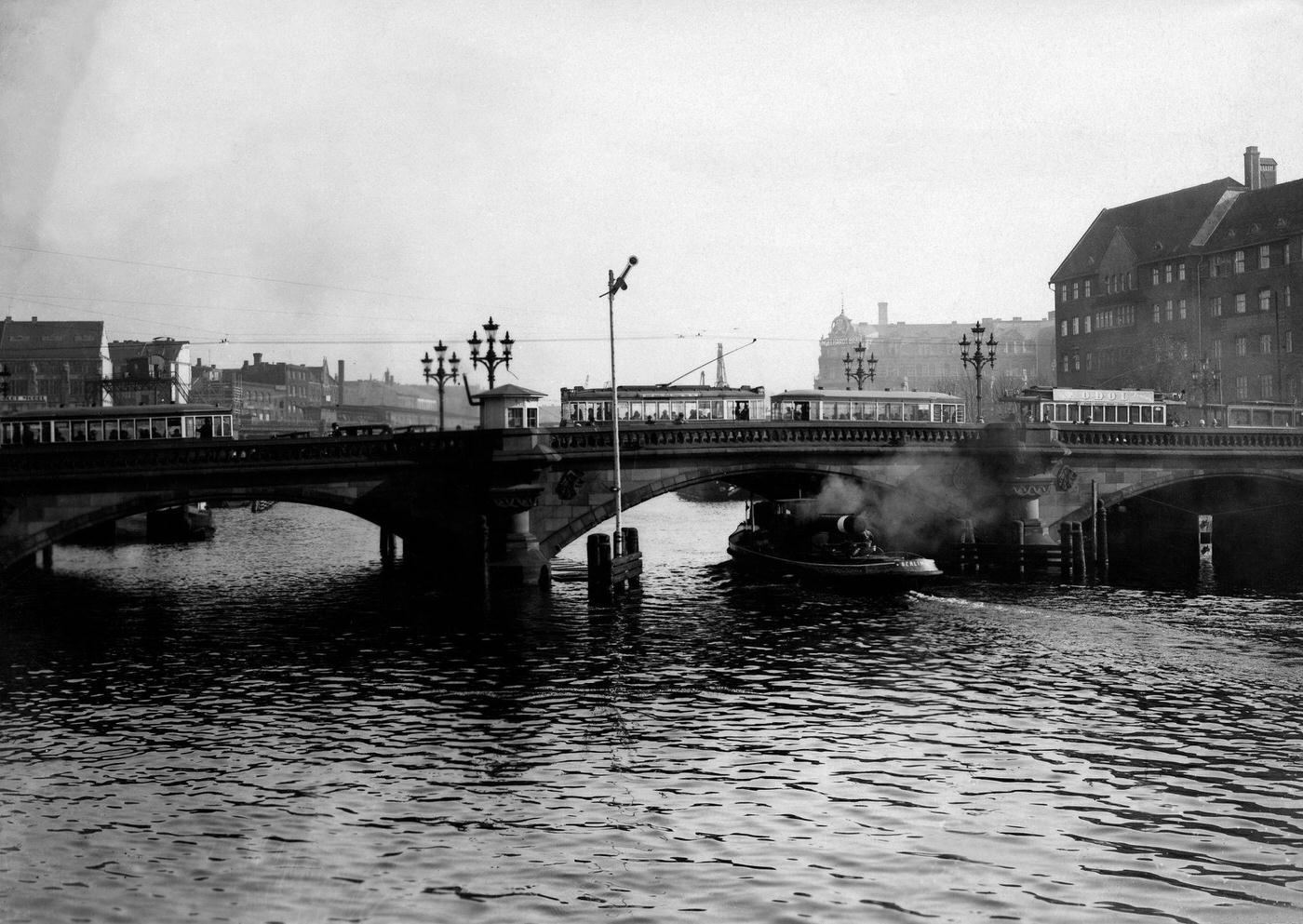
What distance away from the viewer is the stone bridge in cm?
5559

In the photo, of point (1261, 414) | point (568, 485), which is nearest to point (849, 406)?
point (568, 485)

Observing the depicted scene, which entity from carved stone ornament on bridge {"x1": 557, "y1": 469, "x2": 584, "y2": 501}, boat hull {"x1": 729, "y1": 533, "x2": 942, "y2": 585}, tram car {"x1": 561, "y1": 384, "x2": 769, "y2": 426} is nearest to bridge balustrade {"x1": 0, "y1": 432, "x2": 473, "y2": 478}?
carved stone ornament on bridge {"x1": 557, "y1": 469, "x2": 584, "y2": 501}

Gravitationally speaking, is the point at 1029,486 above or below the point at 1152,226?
below

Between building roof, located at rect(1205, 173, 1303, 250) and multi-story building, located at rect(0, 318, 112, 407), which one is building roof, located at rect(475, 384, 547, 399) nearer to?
building roof, located at rect(1205, 173, 1303, 250)

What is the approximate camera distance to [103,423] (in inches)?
2926

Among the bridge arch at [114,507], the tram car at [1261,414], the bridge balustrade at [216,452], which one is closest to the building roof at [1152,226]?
the tram car at [1261,414]

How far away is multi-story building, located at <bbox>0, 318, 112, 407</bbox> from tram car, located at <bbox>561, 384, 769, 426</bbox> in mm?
81288

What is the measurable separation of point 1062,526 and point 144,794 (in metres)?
54.3

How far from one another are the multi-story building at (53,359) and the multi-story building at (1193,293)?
112m

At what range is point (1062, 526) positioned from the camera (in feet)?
224

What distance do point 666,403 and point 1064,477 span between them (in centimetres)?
2590

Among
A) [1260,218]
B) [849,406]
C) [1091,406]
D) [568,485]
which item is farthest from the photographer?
[1260,218]

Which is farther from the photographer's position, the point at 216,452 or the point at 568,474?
the point at 568,474

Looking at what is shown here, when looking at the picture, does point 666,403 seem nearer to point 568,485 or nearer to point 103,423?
point 568,485
